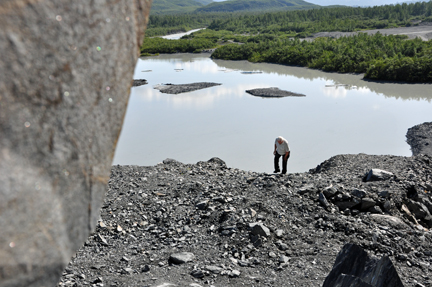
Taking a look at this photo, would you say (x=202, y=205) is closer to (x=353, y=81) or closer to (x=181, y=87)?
(x=181, y=87)

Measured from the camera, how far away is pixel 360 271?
297 cm

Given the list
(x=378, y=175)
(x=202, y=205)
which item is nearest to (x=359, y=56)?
(x=378, y=175)

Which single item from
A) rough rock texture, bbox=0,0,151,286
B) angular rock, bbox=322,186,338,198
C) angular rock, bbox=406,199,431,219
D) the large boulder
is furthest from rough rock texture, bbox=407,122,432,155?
rough rock texture, bbox=0,0,151,286

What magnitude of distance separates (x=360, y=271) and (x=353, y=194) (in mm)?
3205

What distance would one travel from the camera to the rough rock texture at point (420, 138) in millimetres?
10648

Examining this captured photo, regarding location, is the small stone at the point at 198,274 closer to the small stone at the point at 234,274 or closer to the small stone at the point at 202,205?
the small stone at the point at 234,274

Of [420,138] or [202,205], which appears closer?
[202,205]

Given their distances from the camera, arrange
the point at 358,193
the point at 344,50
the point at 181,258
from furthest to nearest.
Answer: the point at 344,50
the point at 358,193
the point at 181,258

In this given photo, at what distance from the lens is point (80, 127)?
1145mm

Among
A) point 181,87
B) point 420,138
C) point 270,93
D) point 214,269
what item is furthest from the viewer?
point 181,87

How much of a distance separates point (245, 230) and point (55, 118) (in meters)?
4.13

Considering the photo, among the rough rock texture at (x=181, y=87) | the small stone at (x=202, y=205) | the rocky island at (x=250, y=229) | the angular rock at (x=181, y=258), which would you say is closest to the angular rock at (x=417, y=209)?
the rocky island at (x=250, y=229)

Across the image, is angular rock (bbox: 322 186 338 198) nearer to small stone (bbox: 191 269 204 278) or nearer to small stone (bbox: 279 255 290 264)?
small stone (bbox: 279 255 290 264)

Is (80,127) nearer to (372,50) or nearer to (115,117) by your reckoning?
(115,117)
